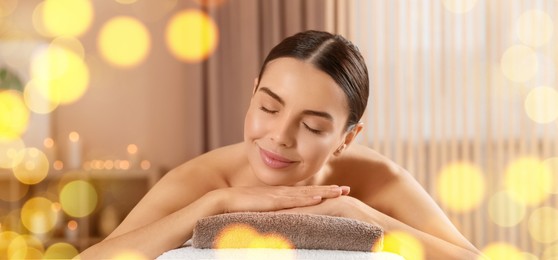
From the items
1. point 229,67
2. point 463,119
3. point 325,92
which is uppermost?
point 325,92

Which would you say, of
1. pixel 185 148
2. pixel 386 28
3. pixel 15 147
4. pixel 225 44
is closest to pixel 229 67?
pixel 225 44

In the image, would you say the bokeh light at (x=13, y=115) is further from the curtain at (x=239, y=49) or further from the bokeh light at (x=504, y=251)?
the bokeh light at (x=504, y=251)

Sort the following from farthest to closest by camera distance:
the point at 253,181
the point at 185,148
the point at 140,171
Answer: the point at 185,148
the point at 140,171
the point at 253,181

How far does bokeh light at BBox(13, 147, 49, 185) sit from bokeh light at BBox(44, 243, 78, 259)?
40cm

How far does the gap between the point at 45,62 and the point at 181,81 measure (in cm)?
85

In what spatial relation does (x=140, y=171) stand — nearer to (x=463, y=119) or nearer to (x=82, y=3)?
(x=82, y=3)

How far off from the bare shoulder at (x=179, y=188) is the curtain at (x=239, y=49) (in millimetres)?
2777

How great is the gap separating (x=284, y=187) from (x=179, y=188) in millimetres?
448

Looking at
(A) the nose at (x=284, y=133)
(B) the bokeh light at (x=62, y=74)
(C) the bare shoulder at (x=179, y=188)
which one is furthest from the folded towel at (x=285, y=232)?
(B) the bokeh light at (x=62, y=74)

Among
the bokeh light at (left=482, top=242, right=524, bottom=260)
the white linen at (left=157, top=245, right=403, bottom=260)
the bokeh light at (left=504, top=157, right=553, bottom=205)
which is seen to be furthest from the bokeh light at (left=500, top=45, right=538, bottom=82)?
the white linen at (left=157, top=245, right=403, bottom=260)

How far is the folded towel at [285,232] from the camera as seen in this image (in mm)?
892

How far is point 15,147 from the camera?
438 cm

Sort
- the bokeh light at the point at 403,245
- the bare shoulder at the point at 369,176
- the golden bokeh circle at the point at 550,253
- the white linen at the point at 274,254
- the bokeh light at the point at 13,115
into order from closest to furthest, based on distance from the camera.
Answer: the white linen at the point at 274,254 → the bokeh light at the point at 403,245 → the bare shoulder at the point at 369,176 → the golden bokeh circle at the point at 550,253 → the bokeh light at the point at 13,115

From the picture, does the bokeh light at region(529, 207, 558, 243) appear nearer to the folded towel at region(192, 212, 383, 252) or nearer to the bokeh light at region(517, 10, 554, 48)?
the bokeh light at region(517, 10, 554, 48)
